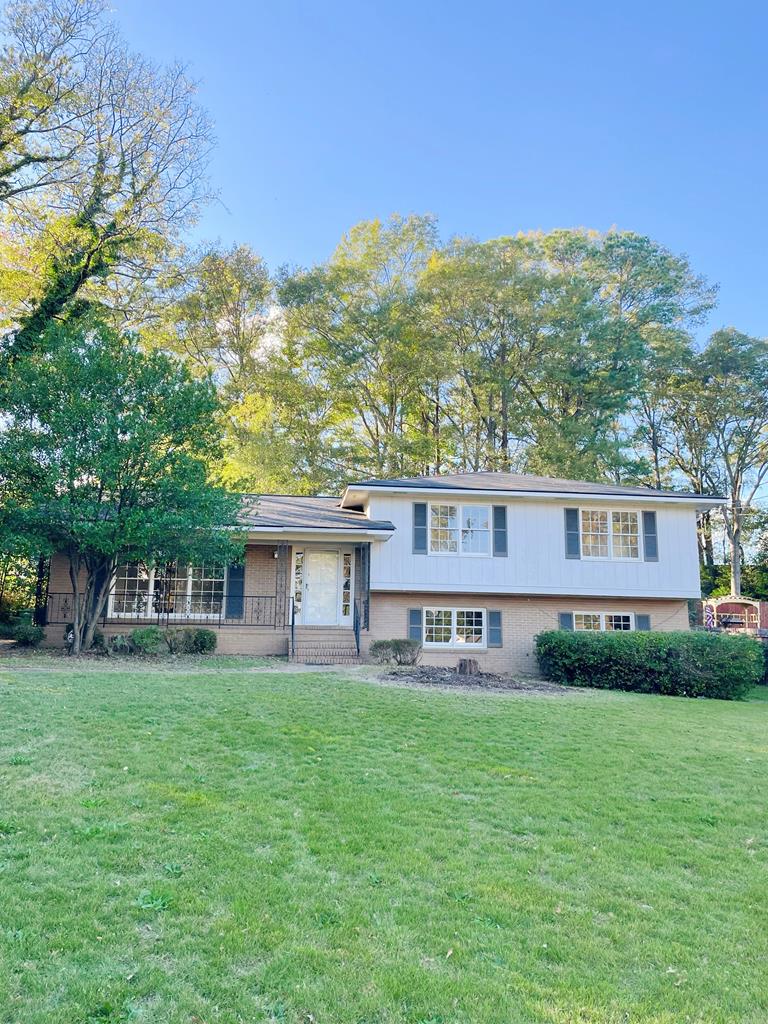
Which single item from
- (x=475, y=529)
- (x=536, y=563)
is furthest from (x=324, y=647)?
(x=536, y=563)

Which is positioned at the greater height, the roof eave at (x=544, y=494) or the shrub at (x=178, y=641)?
the roof eave at (x=544, y=494)

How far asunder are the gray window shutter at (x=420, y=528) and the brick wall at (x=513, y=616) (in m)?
1.30

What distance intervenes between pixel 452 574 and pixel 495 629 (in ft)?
6.58

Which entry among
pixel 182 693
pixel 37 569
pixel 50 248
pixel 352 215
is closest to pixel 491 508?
pixel 182 693

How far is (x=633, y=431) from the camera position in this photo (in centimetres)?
3528

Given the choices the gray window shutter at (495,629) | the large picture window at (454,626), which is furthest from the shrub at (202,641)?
the gray window shutter at (495,629)

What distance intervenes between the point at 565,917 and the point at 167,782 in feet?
11.5

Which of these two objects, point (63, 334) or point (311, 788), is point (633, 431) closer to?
point (63, 334)

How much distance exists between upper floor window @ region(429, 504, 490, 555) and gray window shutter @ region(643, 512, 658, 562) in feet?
14.8

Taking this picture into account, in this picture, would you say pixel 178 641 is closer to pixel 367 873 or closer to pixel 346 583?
pixel 346 583

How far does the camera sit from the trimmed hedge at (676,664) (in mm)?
14148

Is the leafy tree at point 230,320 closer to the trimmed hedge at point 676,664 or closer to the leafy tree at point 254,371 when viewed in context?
the leafy tree at point 254,371

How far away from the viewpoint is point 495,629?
17500 mm

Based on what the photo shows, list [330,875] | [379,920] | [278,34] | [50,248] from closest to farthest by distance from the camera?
[379,920] < [330,875] < [278,34] < [50,248]
